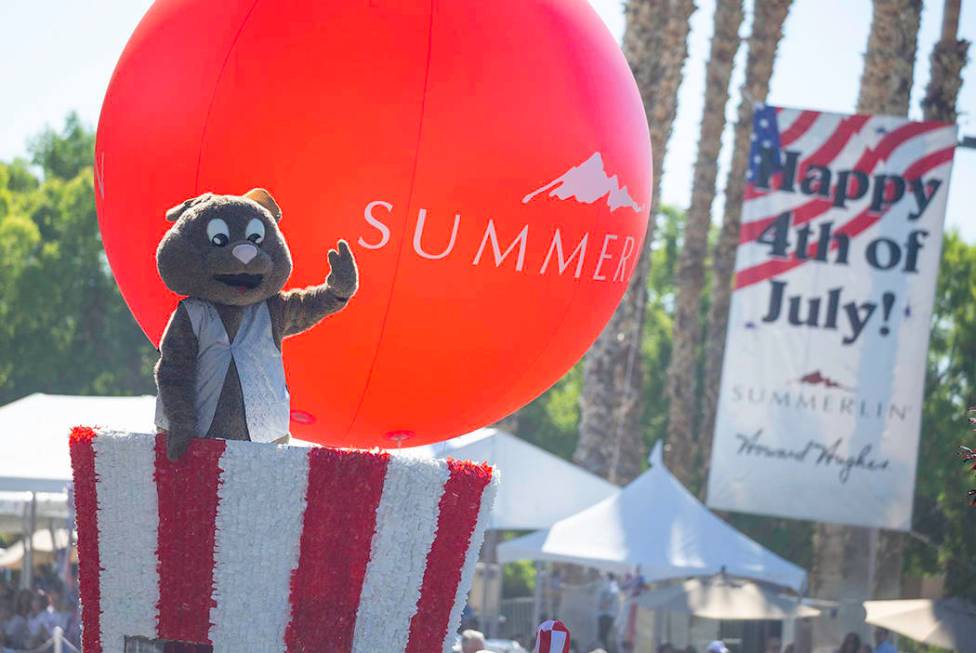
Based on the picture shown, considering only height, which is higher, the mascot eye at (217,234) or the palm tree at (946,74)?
the palm tree at (946,74)

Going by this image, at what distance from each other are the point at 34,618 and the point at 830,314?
814cm

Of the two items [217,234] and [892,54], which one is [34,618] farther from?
[892,54]

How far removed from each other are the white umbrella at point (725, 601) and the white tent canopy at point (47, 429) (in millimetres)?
4320

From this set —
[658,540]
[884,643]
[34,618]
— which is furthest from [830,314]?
[34,618]

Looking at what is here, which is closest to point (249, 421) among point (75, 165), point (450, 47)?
point (450, 47)

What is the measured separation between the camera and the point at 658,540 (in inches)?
525

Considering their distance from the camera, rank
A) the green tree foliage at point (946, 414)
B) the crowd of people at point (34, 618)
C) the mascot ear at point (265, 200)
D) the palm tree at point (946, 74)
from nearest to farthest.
→ the mascot ear at point (265, 200)
the crowd of people at point (34, 618)
the palm tree at point (946, 74)
the green tree foliage at point (946, 414)

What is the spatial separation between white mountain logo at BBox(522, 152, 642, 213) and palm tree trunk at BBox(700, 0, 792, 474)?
16903mm

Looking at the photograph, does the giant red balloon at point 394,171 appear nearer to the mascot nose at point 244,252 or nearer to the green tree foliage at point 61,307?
the mascot nose at point 244,252

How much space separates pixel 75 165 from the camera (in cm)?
4481

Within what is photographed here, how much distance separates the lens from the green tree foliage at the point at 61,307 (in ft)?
117

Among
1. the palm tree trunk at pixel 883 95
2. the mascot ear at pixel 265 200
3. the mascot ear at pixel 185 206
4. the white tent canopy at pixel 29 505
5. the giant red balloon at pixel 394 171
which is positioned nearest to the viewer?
the mascot ear at pixel 185 206

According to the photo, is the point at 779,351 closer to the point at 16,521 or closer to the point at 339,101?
the point at 16,521

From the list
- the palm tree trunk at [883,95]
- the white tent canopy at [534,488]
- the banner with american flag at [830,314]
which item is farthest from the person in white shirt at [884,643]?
the palm tree trunk at [883,95]
